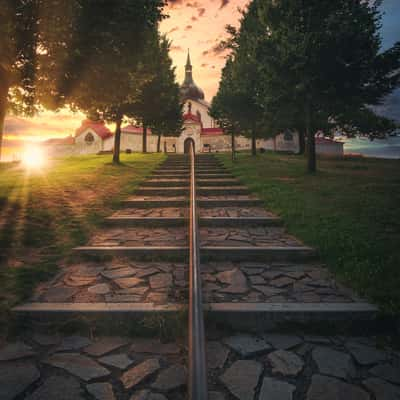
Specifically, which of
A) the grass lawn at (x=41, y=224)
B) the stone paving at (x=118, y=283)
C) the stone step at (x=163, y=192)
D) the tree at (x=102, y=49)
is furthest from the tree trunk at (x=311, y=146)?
the stone paving at (x=118, y=283)

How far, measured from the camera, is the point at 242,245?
414cm

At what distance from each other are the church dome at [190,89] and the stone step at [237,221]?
68364 mm

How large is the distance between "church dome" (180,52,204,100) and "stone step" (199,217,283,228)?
224ft

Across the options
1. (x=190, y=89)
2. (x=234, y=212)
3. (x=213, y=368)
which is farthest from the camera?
(x=190, y=89)

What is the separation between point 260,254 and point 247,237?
2.53 feet

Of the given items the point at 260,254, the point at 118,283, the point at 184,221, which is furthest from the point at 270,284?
the point at 184,221

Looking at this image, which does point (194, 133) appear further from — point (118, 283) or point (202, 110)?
point (118, 283)

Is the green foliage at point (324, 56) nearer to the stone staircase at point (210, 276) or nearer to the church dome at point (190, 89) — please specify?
the stone staircase at point (210, 276)

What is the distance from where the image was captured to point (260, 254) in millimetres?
3795

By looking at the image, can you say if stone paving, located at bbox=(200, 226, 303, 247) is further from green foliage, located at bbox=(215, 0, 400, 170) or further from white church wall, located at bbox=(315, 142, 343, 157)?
white church wall, located at bbox=(315, 142, 343, 157)

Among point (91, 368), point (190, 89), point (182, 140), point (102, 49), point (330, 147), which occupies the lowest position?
point (91, 368)

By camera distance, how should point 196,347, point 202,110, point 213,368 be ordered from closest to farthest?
point 196,347, point 213,368, point 202,110

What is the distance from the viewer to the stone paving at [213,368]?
1.76m

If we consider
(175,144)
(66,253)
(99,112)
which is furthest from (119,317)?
(175,144)
